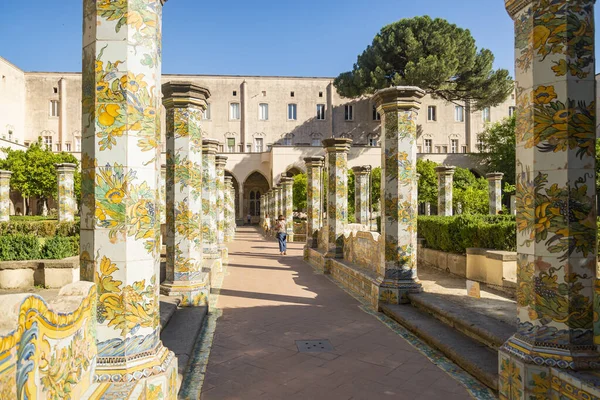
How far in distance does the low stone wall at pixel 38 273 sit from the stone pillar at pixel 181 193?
3091mm

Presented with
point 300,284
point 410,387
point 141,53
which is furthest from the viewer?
point 300,284

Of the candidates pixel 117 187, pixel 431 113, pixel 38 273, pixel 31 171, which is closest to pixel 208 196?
pixel 38 273

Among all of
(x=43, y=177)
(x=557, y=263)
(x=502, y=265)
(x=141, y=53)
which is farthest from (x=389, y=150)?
(x=43, y=177)

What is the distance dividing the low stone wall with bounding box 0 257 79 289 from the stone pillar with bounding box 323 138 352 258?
236 inches

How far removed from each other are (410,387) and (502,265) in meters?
4.68

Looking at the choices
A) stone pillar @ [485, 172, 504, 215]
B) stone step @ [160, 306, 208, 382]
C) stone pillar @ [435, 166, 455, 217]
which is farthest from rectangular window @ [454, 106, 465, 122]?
stone step @ [160, 306, 208, 382]

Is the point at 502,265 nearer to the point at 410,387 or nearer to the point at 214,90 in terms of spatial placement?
the point at 410,387

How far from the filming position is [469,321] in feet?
16.5

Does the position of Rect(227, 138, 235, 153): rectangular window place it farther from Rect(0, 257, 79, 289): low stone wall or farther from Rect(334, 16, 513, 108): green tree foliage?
Rect(0, 257, 79, 289): low stone wall

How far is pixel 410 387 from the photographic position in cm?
398

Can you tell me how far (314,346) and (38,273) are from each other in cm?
639

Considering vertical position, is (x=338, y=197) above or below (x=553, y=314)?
above

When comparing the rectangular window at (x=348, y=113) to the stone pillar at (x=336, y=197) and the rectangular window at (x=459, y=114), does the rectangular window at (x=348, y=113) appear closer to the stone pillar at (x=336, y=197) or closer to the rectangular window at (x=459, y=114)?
the rectangular window at (x=459, y=114)

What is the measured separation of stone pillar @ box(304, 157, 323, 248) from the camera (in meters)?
13.7
